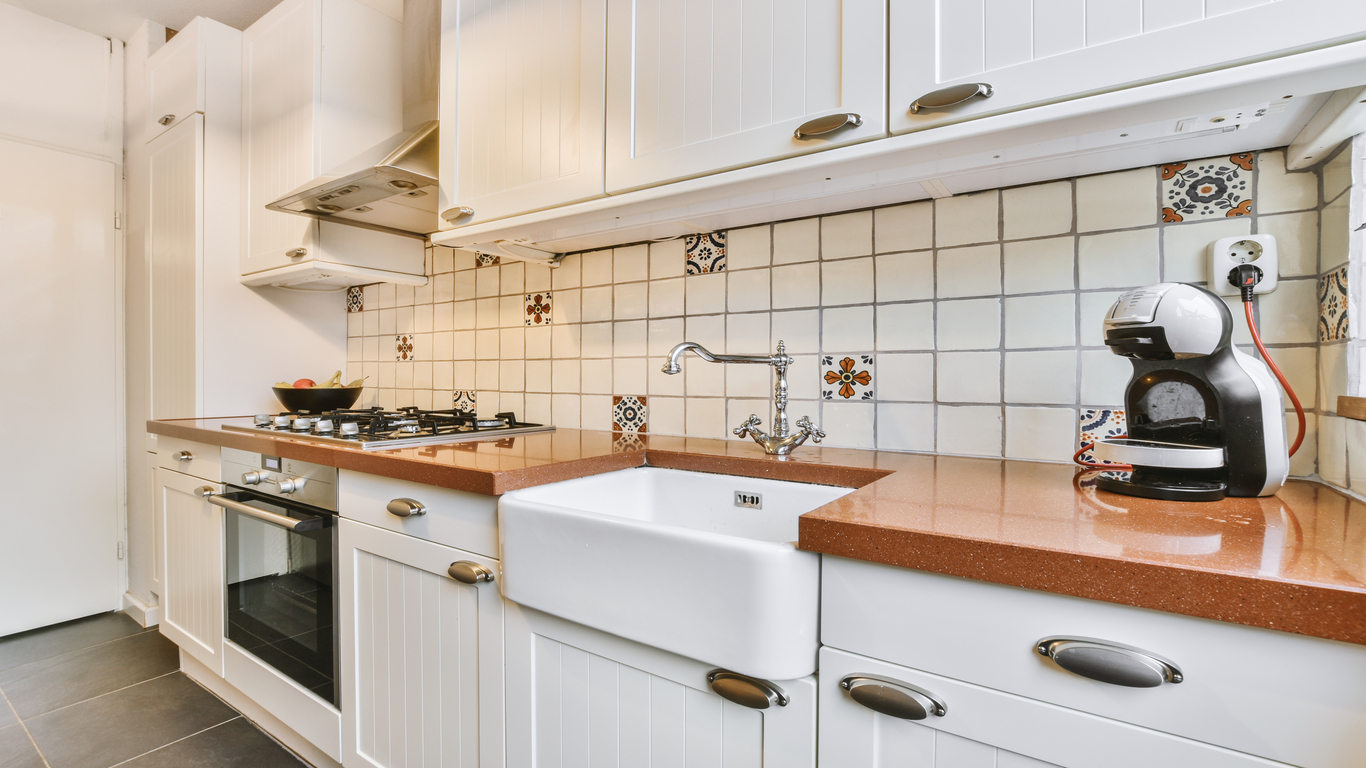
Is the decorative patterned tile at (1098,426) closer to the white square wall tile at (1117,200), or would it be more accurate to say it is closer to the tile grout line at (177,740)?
the white square wall tile at (1117,200)

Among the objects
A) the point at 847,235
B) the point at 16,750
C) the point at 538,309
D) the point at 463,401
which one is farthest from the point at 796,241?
the point at 16,750

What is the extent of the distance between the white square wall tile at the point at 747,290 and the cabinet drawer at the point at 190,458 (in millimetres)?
1451

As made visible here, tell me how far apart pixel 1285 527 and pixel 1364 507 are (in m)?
0.19

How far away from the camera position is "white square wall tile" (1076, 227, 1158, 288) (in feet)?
3.22

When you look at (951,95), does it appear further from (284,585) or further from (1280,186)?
(284,585)

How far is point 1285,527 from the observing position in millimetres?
620

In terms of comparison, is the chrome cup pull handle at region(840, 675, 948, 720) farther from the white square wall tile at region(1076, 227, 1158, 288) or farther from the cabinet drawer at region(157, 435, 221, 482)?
the cabinet drawer at region(157, 435, 221, 482)

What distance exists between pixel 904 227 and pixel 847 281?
0.50 ft

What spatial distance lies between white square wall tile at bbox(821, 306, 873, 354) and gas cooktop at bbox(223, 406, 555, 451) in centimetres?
82

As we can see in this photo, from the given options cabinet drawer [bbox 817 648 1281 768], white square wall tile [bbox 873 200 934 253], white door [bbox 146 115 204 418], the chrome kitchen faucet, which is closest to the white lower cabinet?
cabinet drawer [bbox 817 648 1281 768]

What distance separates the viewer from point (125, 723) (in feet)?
5.54

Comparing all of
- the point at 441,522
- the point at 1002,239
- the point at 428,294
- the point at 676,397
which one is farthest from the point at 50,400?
the point at 1002,239

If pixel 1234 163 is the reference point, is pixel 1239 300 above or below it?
below

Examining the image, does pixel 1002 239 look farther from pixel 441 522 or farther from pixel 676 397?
pixel 441 522
